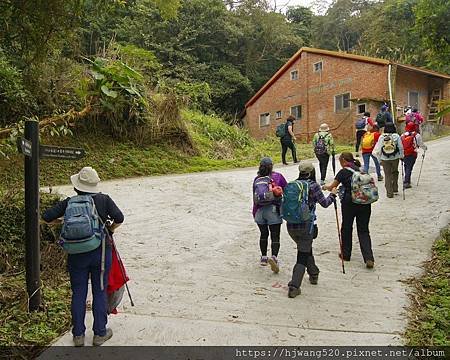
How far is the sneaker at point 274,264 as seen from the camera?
5.75 m

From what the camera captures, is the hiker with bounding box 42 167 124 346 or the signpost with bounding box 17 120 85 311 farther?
the signpost with bounding box 17 120 85 311

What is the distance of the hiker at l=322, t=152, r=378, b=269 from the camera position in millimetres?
6000

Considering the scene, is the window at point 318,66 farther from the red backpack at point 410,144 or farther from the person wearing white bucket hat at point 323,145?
the red backpack at point 410,144

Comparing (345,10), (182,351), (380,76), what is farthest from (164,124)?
(345,10)

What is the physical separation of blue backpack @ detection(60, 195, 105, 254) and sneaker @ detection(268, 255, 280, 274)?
2520 millimetres

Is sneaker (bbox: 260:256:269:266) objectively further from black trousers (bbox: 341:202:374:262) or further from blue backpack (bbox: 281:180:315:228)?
black trousers (bbox: 341:202:374:262)

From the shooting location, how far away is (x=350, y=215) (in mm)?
6109

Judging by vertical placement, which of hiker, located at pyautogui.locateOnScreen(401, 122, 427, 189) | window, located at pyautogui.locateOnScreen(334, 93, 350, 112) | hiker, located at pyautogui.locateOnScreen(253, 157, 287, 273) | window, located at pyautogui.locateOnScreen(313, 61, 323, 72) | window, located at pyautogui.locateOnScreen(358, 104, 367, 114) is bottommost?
hiker, located at pyautogui.locateOnScreen(253, 157, 287, 273)

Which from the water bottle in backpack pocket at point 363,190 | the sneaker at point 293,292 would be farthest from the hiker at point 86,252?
the water bottle in backpack pocket at point 363,190

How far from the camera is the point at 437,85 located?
91.8 ft

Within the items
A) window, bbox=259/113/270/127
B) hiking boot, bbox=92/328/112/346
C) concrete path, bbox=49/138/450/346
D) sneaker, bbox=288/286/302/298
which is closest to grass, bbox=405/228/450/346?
concrete path, bbox=49/138/450/346

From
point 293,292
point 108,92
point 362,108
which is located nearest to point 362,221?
point 293,292

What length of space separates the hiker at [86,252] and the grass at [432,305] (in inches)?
109

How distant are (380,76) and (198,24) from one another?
40.7 feet
